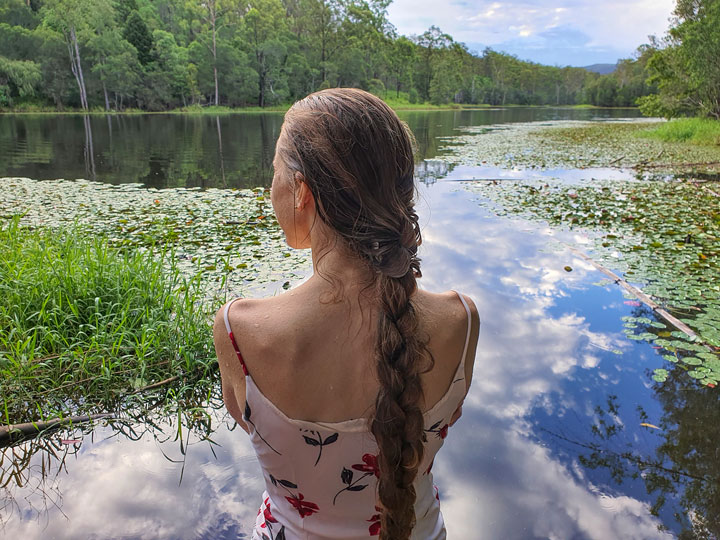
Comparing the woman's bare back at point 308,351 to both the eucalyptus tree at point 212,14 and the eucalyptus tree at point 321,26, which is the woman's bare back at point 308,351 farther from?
the eucalyptus tree at point 321,26

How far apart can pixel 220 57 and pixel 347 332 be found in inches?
1720

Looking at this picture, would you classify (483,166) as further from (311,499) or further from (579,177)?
(311,499)

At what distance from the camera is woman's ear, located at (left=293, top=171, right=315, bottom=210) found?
823 millimetres

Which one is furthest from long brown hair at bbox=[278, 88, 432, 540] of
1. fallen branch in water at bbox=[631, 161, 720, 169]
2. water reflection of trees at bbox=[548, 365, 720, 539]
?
fallen branch in water at bbox=[631, 161, 720, 169]

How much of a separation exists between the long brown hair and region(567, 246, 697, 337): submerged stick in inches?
128

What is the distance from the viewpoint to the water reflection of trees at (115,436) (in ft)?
6.49

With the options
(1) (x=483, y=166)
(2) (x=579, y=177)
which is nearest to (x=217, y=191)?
(1) (x=483, y=166)

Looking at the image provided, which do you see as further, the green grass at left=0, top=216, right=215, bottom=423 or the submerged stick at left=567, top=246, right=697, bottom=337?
the submerged stick at left=567, top=246, right=697, bottom=337

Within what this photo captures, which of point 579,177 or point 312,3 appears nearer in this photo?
point 579,177

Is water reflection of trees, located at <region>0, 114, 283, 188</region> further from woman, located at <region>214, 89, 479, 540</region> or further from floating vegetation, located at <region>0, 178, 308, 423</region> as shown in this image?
woman, located at <region>214, 89, 479, 540</region>

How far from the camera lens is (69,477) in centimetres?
208

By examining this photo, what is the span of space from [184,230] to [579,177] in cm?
752

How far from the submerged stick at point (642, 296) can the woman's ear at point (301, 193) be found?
338 centimetres

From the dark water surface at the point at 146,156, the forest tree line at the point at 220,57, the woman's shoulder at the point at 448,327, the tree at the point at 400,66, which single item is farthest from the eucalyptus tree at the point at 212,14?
the woman's shoulder at the point at 448,327
